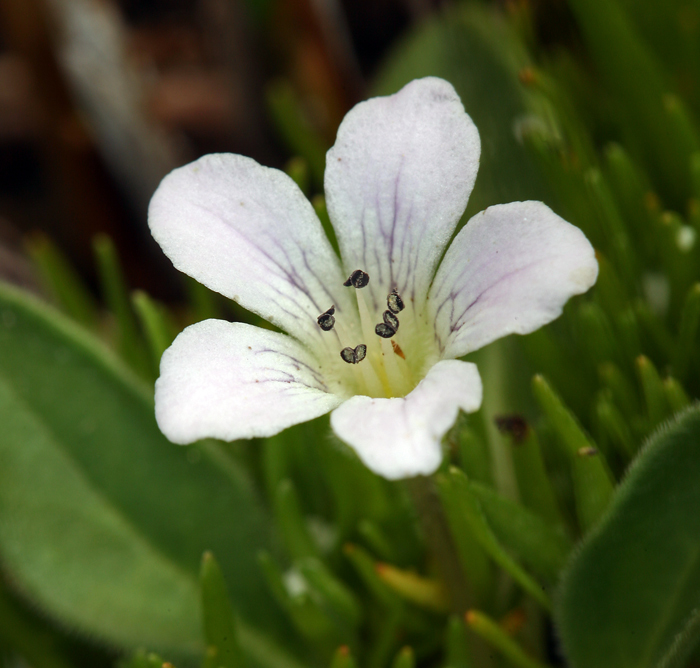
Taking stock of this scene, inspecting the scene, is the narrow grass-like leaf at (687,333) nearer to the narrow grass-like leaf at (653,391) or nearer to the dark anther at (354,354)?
the narrow grass-like leaf at (653,391)

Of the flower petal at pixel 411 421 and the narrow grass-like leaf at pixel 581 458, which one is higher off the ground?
the flower petal at pixel 411 421

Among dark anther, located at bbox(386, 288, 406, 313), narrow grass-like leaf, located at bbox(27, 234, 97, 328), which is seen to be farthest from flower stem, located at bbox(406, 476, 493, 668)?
narrow grass-like leaf, located at bbox(27, 234, 97, 328)

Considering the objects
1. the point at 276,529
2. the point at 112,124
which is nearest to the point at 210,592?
the point at 276,529

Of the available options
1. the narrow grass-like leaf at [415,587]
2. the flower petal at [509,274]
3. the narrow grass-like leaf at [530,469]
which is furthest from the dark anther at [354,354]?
the narrow grass-like leaf at [415,587]

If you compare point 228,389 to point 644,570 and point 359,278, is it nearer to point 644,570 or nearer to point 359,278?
point 359,278

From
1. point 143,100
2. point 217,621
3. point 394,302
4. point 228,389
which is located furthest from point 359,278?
point 143,100

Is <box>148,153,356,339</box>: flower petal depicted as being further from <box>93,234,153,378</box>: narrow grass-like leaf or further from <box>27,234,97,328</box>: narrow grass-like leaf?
<box>27,234,97,328</box>: narrow grass-like leaf

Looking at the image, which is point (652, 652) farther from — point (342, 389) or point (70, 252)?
point (70, 252)
